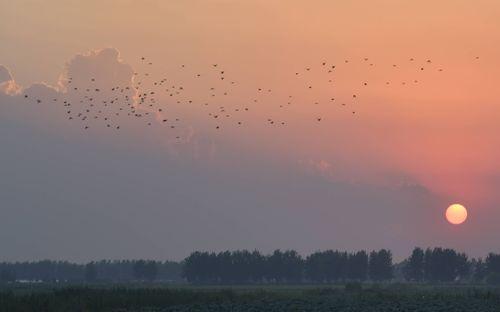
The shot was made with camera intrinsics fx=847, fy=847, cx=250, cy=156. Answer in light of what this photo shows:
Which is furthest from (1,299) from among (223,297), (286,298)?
(286,298)

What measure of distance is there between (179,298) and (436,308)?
2302cm

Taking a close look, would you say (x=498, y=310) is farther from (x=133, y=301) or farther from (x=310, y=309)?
(x=133, y=301)

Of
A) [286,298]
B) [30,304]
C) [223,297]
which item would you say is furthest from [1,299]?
[286,298]

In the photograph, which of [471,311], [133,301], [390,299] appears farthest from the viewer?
[390,299]

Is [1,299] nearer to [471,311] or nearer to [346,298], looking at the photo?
[346,298]

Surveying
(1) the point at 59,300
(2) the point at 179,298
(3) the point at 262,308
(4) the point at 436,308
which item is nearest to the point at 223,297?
(2) the point at 179,298

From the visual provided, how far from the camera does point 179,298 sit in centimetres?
7681

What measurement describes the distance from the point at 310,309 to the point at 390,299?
40.2 ft

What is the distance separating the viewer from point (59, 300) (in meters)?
72.5

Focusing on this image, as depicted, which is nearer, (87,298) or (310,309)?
(310,309)

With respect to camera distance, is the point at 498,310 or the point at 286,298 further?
the point at 286,298

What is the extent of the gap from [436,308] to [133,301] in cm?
2535

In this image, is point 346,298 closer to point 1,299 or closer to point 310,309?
point 310,309

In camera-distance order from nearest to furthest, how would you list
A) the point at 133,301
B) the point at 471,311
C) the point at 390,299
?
the point at 471,311 < the point at 133,301 < the point at 390,299
